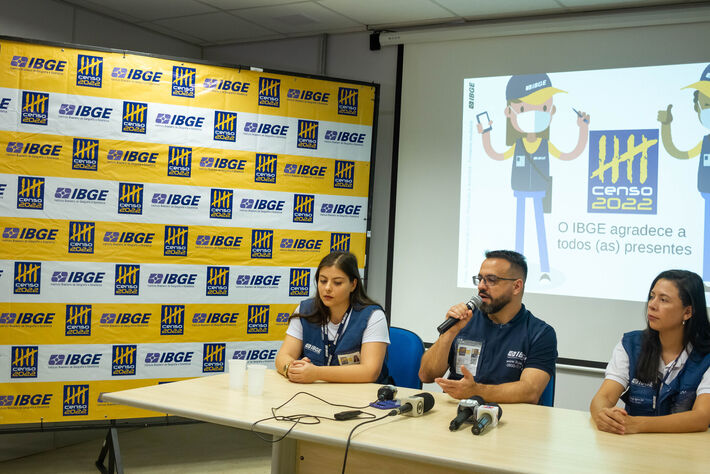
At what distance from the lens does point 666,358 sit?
236 centimetres

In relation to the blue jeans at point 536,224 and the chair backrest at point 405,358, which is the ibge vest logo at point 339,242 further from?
the chair backrest at point 405,358

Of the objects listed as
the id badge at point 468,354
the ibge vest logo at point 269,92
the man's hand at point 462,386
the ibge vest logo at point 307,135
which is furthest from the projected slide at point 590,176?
the man's hand at point 462,386

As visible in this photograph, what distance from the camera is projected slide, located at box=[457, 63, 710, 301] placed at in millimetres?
3756

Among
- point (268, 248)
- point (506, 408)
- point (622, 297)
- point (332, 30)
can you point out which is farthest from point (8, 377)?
point (622, 297)

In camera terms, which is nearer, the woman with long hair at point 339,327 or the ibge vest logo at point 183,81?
the woman with long hair at point 339,327

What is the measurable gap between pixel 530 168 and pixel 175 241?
228 cm

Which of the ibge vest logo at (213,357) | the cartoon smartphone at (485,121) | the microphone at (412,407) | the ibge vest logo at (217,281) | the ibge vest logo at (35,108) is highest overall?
the cartoon smartphone at (485,121)

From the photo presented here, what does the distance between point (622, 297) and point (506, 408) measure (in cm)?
188

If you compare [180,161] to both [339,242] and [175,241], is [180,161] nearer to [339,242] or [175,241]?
[175,241]

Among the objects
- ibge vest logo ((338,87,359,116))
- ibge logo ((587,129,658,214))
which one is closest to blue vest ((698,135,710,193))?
ibge logo ((587,129,658,214))

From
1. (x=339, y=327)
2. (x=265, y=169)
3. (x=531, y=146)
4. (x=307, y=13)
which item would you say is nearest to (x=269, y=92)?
(x=265, y=169)

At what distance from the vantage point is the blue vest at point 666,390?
2268 millimetres

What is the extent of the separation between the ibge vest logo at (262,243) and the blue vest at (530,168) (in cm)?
160

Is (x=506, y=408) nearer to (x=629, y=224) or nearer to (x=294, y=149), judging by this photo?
(x=629, y=224)
